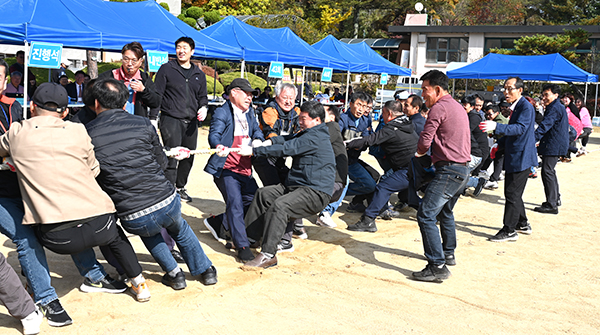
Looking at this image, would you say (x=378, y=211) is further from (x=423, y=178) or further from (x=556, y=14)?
(x=556, y=14)

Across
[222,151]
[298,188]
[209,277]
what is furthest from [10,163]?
[298,188]

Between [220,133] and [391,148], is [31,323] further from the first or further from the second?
[391,148]

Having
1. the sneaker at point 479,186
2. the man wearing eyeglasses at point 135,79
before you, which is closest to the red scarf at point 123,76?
the man wearing eyeglasses at point 135,79

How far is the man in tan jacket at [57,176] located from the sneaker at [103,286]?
686 millimetres

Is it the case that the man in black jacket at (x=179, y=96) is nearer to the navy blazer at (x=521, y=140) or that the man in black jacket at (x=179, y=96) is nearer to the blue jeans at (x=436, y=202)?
the blue jeans at (x=436, y=202)

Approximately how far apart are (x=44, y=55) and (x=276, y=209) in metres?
5.15

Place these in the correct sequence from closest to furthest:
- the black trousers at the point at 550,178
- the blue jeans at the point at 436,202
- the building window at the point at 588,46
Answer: the blue jeans at the point at 436,202
the black trousers at the point at 550,178
the building window at the point at 588,46

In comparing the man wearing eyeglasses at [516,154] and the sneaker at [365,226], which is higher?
the man wearing eyeglasses at [516,154]

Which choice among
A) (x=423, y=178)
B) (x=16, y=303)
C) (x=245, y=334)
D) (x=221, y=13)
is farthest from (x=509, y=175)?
(x=221, y=13)

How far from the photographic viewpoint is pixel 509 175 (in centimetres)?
625

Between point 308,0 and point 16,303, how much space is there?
3916cm

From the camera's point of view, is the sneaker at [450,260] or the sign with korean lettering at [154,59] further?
the sign with korean lettering at [154,59]

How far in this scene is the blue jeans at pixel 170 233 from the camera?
387cm

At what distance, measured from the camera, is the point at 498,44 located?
104ft
